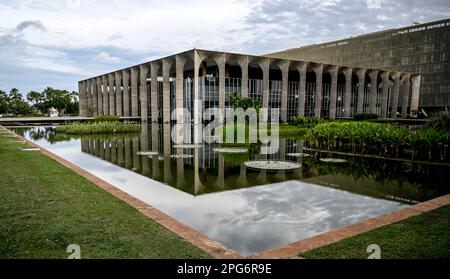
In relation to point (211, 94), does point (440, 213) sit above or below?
below

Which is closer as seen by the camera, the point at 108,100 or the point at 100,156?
the point at 100,156

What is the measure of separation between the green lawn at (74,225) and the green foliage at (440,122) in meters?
18.0

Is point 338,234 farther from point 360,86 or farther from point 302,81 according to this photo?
point 360,86

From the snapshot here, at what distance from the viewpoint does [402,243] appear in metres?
5.33

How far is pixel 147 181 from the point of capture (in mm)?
11242

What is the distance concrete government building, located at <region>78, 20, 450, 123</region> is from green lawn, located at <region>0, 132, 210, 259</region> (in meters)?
36.3

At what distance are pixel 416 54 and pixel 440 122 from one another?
6907cm

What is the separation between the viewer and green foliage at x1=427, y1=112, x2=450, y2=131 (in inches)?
715

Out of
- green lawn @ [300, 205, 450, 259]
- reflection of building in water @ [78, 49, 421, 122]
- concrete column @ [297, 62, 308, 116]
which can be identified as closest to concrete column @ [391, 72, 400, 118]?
reflection of building in water @ [78, 49, 421, 122]

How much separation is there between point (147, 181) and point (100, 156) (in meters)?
7.48

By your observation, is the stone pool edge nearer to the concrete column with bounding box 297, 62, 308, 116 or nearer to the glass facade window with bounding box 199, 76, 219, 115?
the glass facade window with bounding box 199, 76, 219, 115

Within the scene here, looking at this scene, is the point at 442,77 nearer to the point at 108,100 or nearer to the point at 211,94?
the point at 211,94

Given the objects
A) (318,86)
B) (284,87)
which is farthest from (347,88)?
(284,87)
